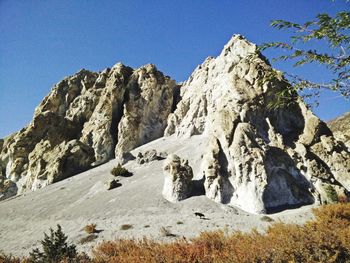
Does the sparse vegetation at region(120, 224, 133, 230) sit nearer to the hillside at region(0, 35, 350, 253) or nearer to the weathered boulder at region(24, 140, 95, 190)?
the hillside at region(0, 35, 350, 253)

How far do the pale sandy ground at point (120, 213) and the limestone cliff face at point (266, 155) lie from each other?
2.26 m

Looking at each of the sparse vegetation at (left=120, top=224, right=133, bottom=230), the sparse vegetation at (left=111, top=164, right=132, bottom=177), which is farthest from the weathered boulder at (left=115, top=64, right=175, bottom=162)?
the sparse vegetation at (left=120, top=224, right=133, bottom=230)

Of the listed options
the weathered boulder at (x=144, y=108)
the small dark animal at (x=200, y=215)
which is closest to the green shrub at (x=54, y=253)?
the small dark animal at (x=200, y=215)

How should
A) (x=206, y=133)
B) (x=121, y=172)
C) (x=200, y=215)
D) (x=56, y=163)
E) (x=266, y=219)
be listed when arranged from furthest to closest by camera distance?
(x=56, y=163)
(x=206, y=133)
(x=121, y=172)
(x=200, y=215)
(x=266, y=219)

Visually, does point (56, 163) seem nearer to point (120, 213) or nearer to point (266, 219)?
point (120, 213)

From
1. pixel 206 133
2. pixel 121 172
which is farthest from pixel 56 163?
pixel 206 133

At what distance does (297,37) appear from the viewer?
9352 mm

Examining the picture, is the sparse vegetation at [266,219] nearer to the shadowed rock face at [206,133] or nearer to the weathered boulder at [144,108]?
the shadowed rock face at [206,133]

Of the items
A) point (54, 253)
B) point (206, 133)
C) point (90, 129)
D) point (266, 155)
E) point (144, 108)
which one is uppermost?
point (144, 108)

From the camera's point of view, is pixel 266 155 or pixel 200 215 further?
pixel 266 155

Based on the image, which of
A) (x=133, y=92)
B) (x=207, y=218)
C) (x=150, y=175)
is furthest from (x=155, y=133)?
(x=207, y=218)

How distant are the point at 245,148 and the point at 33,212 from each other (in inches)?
1111

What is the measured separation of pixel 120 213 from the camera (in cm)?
3033

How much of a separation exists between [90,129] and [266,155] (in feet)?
162
